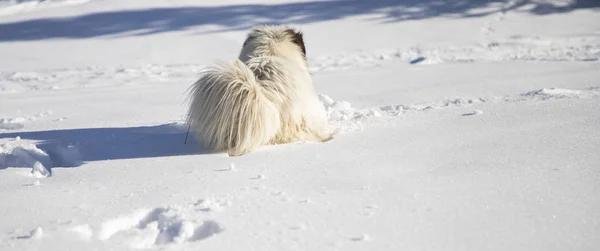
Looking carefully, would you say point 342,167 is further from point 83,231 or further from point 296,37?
point 296,37

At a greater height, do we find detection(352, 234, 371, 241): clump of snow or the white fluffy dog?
the white fluffy dog

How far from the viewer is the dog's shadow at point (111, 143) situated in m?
3.20

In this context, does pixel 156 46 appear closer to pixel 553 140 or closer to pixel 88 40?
pixel 88 40

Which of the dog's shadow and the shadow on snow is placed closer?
the dog's shadow

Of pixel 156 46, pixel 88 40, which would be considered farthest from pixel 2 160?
pixel 88 40

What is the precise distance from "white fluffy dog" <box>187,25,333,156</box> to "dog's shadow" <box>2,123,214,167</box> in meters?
0.18

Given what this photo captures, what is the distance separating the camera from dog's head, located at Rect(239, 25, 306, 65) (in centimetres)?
380

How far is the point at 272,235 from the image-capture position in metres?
1.92

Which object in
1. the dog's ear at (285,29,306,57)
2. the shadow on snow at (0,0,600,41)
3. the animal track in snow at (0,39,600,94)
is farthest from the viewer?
the shadow on snow at (0,0,600,41)

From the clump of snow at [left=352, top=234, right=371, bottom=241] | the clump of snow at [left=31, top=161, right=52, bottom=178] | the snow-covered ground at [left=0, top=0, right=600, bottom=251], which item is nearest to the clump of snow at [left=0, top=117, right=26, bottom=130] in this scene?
the snow-covered ground at [left=0, top=0, right=600, bottom=251]

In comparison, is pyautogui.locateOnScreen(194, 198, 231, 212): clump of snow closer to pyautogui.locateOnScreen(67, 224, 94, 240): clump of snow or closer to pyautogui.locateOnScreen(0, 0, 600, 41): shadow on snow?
pyautogui.locateOnScreen(67, 224, 94, 240): clump of snow

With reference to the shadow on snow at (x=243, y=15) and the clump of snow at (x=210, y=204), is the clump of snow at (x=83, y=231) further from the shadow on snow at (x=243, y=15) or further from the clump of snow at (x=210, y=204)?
the shadow on snow at (x=243, y=15)

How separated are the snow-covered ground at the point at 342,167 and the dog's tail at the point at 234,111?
4.1 inches

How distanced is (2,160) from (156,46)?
6.21 m
